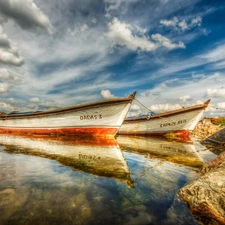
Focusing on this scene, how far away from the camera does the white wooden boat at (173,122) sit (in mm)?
15391

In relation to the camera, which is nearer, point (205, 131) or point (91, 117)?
point (91, 117)

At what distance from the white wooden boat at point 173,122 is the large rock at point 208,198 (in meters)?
13.0

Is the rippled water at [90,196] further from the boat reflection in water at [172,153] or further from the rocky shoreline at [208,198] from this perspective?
the boat reflection in water at [172,153]

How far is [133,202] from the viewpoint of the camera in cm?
263

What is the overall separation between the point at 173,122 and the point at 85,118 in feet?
29.2

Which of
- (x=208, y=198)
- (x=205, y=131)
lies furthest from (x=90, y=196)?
(x=205, y=131)

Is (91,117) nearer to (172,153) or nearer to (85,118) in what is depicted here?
(85,118)

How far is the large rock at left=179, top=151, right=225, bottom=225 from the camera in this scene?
87.0 inches

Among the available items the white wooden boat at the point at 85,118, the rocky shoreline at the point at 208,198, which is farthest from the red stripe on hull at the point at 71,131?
the rocky shoreline at the point at 208,198

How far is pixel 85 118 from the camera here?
→ 42.0ft

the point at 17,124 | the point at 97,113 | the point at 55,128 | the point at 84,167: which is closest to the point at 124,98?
the point at 97,113

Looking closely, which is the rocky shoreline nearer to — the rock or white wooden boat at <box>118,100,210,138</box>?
the rock

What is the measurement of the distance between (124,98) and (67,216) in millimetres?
10403

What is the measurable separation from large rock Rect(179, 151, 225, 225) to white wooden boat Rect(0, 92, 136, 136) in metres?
9.66
